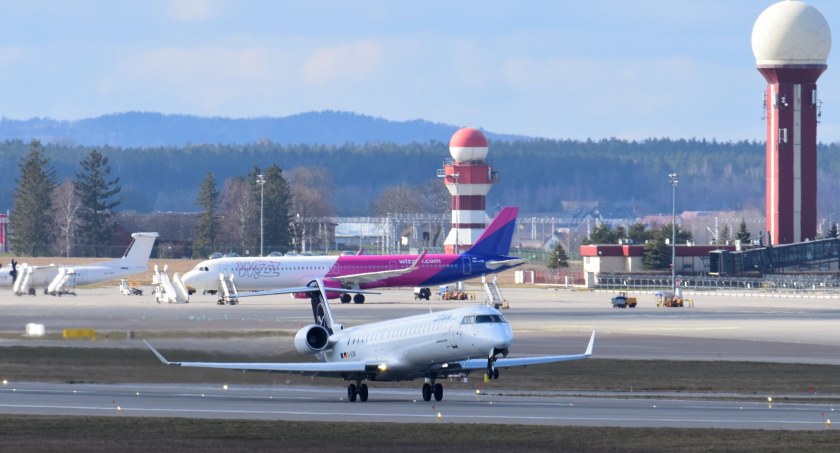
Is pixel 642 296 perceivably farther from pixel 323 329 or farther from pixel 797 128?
pixel 323 329

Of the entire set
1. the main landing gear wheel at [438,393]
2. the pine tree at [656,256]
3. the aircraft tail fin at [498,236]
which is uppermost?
the aircraft tail fin at [498,236]

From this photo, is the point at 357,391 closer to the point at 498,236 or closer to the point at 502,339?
the point at 502,339

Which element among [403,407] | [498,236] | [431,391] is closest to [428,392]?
[431,391]

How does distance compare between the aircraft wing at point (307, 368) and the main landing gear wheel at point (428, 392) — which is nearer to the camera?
the aircraft wing at point (307, 368)

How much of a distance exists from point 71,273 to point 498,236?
3686 cm

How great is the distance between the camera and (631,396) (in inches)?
2167

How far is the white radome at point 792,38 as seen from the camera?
164 m

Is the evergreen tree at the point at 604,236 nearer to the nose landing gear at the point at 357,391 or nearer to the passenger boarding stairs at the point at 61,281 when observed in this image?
the passenger boarding stairs at the point at 61,281

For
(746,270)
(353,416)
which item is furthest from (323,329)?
(746,270)

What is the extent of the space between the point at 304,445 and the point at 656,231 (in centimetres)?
14209

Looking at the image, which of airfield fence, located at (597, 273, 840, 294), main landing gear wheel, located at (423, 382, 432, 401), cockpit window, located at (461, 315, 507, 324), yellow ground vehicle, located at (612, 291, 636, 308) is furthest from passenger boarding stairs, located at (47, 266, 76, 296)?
cockpit window, located at (461, 315, 507, 324)

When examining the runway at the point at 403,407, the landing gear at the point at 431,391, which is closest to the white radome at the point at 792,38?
the runway at the point at 403,407

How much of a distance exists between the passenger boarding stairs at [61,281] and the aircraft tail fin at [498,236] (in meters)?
34.4

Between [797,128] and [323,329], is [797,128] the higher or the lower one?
the higher one
